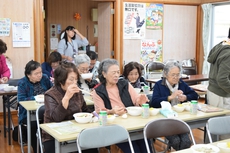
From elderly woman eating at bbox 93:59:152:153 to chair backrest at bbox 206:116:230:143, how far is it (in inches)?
30.1

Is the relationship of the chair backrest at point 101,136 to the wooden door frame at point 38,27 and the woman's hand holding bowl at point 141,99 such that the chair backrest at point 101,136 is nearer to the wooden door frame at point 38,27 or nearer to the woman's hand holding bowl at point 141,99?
the woman's hand holding bowl at point 141,99

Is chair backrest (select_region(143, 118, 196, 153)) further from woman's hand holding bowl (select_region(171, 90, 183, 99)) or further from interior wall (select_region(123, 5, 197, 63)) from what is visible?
interior wall (select_region(123, 5, 197, 63))

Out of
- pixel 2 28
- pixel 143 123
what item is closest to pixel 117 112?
pixel 143 123

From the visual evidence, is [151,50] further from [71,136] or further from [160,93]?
[71,136]

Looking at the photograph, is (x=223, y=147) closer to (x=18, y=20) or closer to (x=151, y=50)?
(x=18, y=20)

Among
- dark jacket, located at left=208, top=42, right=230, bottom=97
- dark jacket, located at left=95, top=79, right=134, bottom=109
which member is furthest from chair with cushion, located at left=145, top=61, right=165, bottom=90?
dark jacket, located at left=95, top=79, right=134, bottom=109

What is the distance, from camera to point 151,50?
7301 millimetres

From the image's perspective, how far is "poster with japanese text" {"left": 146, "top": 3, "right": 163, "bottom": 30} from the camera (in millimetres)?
7145

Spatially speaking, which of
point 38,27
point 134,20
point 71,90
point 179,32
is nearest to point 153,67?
point 134,20

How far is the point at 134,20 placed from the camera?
6.99 metres

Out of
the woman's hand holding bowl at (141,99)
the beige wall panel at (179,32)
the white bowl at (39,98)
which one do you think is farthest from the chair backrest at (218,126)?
the beige wall panel at (179,32)

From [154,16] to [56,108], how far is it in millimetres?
4878

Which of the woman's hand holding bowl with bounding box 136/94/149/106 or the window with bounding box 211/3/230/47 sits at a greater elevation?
the window with bounding box 211/3/230/47

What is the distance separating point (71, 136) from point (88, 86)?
1.90 meters
